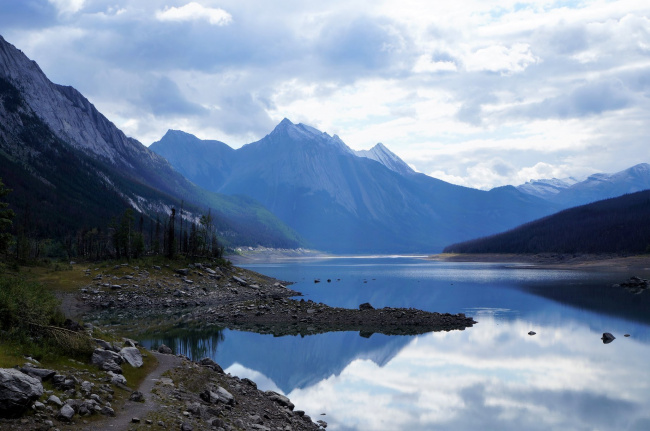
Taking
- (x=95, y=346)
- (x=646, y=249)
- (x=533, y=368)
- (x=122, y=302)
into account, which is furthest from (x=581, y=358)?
(x=646, y=249)

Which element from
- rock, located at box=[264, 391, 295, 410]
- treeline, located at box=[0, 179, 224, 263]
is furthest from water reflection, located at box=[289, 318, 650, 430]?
treeline, located at box=[0, 179, 224, 263]

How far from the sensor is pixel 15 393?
45.4 feet

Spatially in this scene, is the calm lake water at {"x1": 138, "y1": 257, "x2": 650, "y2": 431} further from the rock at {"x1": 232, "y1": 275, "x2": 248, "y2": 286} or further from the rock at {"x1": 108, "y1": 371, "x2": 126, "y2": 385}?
the rock at {"x1": 232, "y1": 275, "x2": 248, "y2": 286}

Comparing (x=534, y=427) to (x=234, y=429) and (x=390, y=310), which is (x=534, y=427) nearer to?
(x=234, y=429)

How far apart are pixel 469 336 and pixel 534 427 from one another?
24697 mm

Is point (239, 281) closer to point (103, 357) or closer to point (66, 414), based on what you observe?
point (103, 357)

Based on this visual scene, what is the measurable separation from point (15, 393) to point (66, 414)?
1.61 meters

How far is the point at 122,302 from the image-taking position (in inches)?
2496

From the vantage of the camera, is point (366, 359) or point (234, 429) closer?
point (234, 429)

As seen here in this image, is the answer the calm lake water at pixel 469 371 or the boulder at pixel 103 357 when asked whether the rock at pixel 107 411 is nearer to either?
the boulder at pixel 103 357

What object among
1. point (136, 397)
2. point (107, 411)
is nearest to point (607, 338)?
point (136, 397)

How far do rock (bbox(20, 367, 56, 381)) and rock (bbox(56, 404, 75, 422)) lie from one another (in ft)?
6.57

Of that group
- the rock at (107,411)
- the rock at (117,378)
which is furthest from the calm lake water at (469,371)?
the rock at (107,411)

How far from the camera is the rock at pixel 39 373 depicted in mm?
16036
